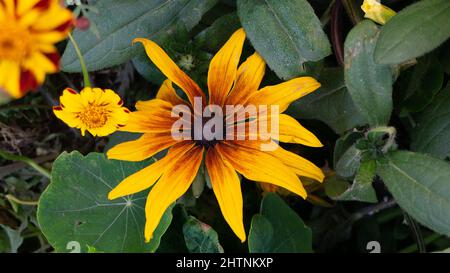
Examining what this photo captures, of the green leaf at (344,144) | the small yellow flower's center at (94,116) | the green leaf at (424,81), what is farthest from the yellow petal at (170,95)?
the green leaf at (424,81)

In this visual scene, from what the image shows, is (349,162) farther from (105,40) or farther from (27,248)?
(27,248)

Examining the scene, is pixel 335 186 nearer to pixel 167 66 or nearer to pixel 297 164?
pixel 297 164

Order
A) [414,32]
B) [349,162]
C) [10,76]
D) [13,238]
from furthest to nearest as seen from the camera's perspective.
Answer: [13,238] → [349,162] → [414,32] → [10,76]

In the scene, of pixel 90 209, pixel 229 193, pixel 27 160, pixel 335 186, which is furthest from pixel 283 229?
pixel 27 160

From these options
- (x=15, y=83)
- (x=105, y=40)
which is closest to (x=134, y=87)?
(x=105, y=40)

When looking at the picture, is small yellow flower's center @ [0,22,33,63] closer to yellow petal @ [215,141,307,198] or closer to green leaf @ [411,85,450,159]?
yellow petal @ [215,141,307,198]

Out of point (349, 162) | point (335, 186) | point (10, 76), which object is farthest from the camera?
point (335, 186)
